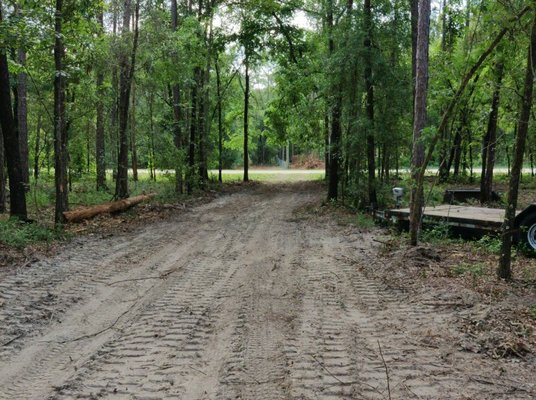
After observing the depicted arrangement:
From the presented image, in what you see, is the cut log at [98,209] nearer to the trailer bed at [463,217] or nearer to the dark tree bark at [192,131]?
the dark tree bark at [192,131]

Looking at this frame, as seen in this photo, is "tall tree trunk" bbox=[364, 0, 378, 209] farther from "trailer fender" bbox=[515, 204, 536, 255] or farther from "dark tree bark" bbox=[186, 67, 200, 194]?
"dark tree bark" bbox=[186, 67, 200, 194]

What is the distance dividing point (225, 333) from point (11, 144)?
8567 mm

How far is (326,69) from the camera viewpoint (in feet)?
47.4

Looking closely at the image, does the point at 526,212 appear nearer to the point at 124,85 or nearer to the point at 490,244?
the point at 490,244

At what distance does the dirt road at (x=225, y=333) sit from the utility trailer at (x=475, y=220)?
2761 mm

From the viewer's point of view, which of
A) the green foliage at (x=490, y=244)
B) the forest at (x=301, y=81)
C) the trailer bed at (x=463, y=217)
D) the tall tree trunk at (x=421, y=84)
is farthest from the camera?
the trailer bed at (x=463, y=217)

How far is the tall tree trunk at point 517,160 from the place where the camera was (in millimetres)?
5949

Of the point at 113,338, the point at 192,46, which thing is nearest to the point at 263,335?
the point at 113,338

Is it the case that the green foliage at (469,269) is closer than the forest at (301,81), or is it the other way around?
the green foliage at (469,269)

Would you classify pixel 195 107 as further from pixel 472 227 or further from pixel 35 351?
pixel 35 351

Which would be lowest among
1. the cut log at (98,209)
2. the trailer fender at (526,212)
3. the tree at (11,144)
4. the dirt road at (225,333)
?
the dirt road at (225,333)

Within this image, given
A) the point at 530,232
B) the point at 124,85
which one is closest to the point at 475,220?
the point at 530,232

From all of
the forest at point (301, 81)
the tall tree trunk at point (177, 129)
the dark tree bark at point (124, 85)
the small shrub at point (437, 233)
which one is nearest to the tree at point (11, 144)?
the forest at point (301, 81)

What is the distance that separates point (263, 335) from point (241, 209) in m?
11.4
